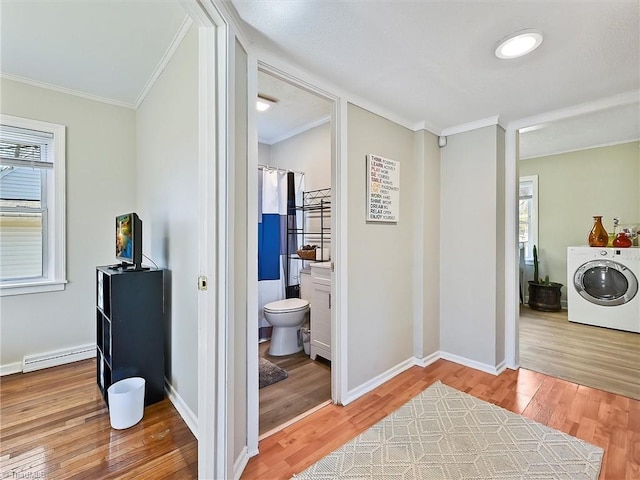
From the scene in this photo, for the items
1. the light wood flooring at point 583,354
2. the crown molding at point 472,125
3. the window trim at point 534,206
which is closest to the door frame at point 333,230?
the crown molding at point 472,125

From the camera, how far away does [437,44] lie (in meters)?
1.55

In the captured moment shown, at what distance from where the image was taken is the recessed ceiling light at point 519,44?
4.77ft

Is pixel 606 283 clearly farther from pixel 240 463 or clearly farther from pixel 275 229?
pixel 240 463

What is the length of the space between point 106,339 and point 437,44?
2756 millimetres

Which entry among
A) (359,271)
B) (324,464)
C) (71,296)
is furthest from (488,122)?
(71,296)

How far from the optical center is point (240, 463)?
1456 mm

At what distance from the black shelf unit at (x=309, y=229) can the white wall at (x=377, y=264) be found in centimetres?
90

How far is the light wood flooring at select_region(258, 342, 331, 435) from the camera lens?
1.91m

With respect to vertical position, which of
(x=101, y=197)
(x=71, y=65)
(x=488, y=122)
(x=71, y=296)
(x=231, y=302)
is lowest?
(x=71, y=296)

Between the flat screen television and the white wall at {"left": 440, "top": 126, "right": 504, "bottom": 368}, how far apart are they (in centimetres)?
254

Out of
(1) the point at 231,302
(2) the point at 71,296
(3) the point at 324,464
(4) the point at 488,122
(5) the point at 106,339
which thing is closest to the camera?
(1) the point at 231,302

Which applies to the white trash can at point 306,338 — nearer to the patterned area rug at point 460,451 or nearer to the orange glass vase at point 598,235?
the patterned area rug at point 460,451

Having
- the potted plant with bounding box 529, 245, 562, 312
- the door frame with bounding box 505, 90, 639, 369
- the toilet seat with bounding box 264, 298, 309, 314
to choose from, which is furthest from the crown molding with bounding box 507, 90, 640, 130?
the potted plant with bounding box 529, 245, 562, 312

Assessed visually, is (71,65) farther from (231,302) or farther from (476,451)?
(476,451)
